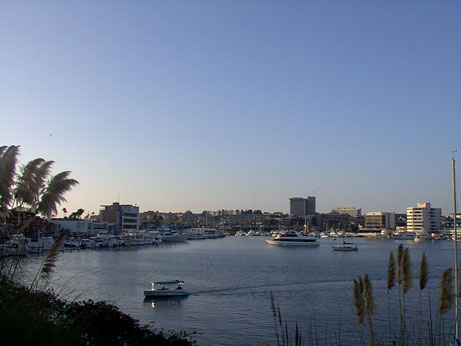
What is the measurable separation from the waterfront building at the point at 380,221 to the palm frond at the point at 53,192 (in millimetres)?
196746

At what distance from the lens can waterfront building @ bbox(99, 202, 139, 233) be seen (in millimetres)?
130375

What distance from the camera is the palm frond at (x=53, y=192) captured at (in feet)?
28.1

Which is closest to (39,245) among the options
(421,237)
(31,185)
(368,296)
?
(31,185)

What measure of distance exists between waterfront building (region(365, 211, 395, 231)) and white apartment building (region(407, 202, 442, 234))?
31652mm

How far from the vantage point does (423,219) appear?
156625 millimetres

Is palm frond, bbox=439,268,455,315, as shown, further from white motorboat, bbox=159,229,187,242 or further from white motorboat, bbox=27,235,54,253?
white motorboat, bbox=159,229,187,242

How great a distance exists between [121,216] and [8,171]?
125780 mm

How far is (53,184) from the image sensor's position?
8609 millimetres

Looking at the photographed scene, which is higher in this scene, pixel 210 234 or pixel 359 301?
pixel 359 301

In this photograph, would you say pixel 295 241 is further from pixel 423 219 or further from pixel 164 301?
pixel 423 219

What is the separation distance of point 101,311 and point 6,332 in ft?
12.6

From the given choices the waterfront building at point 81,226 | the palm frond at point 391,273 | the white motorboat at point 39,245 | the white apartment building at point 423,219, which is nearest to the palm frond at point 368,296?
the palm frond at point 391,273

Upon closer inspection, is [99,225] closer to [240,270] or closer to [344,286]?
[240,270]

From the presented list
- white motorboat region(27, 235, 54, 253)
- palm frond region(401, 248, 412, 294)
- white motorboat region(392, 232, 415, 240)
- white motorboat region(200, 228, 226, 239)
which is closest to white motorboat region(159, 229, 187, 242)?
white motorboat region(200, 228, 226, 239)
